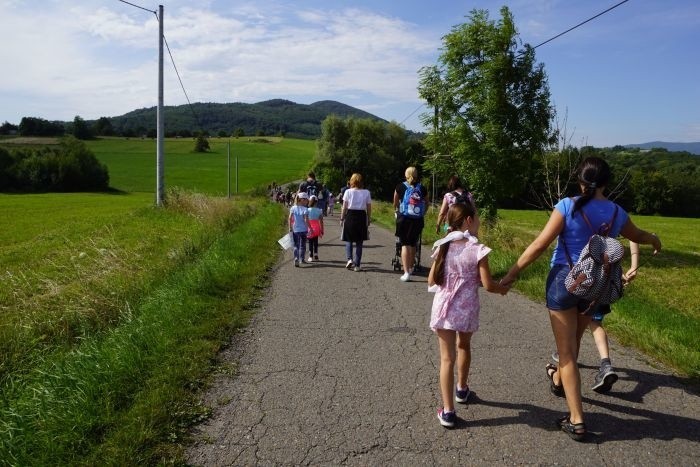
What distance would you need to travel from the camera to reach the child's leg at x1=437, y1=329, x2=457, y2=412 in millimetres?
3600

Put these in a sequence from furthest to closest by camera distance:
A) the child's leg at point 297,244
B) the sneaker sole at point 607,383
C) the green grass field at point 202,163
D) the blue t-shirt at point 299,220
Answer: the green grass field at point 202,163 < the child's leg at point 297,244 < the blue t-shirt at point 299,220 < the sneaker sole at point 607,383

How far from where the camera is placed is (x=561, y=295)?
3.45 meters

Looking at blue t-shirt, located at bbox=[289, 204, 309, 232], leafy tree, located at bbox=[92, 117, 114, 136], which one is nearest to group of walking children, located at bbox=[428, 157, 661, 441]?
blue t-shirt, located at bbox=[289, 204, 309, 232]

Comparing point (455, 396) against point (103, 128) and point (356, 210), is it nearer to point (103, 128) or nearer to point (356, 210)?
point (356, 210)

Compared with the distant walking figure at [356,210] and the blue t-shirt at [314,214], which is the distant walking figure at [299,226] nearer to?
the blue t-shirt at [314,214]

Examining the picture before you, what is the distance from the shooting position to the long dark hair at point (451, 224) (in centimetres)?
366

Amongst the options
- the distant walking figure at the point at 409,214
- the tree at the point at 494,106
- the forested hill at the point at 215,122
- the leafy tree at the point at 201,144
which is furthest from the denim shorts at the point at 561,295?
the forested hill at the point at 215,122

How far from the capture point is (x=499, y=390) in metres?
4.21

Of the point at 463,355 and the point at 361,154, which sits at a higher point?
the point at 361,154

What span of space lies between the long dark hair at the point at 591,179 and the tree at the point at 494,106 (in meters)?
12.5

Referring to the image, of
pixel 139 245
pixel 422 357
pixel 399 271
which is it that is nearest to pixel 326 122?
pixel 139 245

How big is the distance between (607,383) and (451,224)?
1.88 m

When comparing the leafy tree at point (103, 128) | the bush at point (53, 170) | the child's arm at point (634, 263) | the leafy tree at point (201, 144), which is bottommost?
the bush at point (53, 170)

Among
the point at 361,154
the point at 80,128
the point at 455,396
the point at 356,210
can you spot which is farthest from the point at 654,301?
the point at 80,128
